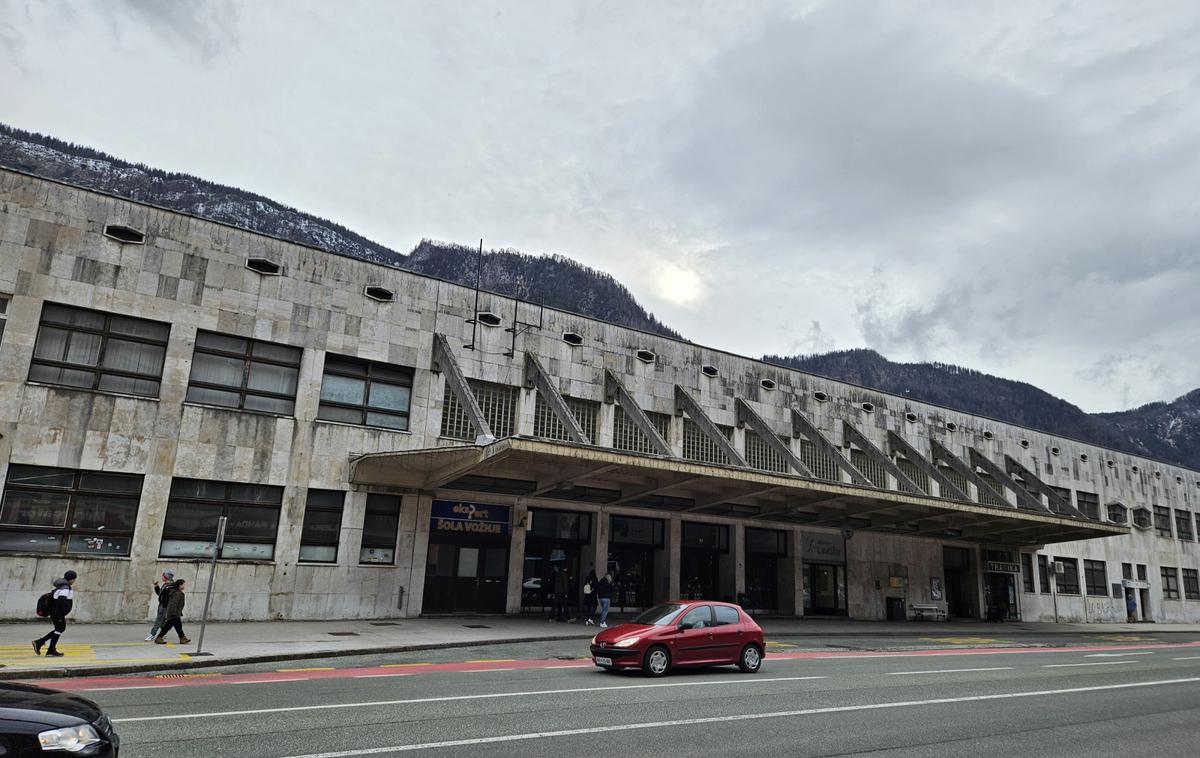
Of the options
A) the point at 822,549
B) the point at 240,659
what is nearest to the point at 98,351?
the point at 240,659

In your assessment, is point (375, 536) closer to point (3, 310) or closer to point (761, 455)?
point (3, 310)

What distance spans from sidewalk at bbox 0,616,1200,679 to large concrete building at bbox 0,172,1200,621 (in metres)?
1.45

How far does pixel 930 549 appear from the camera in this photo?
3650cm

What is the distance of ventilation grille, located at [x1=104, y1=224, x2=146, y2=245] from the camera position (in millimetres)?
20250

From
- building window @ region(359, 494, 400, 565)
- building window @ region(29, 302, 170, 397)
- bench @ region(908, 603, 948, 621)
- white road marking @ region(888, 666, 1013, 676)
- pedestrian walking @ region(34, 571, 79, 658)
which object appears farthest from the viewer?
bench @ region(908, 603, 948, 621)

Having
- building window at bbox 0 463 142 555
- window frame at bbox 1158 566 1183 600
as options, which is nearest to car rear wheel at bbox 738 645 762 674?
building window at bbox 0 463 142 555

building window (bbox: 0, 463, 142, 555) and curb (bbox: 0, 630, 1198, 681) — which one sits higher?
building window (bbox: 0, 463, 142, 555)

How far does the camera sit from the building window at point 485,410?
24.6m

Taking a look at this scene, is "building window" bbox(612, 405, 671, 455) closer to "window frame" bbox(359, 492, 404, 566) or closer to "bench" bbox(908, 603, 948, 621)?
"window frame" bbox(359, 492, 404, 566)

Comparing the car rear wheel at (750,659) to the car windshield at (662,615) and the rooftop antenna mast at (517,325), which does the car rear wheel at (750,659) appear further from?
the rooftop antenna mast at (517,325)

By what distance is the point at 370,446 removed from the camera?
2286cm

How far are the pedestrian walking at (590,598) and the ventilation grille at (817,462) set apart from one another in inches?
481

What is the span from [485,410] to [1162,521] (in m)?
47.9

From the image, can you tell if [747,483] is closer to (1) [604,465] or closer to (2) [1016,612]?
(1) [604,465]
